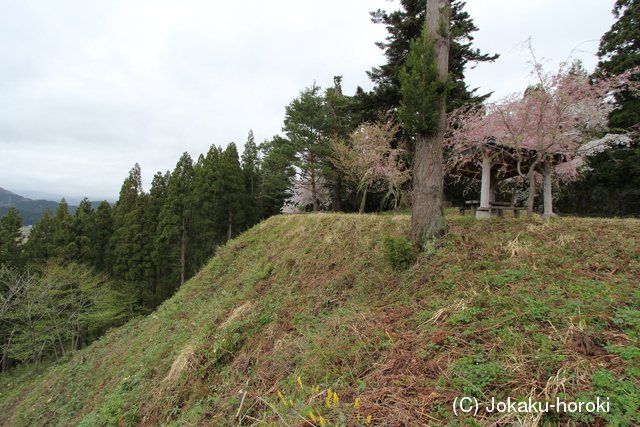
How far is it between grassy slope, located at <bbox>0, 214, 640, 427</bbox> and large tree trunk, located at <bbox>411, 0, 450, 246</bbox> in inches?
14.6

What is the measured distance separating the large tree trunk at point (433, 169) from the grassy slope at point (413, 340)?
372 mm

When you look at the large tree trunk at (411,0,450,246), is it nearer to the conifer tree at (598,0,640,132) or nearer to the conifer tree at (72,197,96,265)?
the conifer tree at (598,0,640,132)

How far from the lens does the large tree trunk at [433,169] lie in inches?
157

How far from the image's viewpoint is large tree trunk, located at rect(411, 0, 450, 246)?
400cm

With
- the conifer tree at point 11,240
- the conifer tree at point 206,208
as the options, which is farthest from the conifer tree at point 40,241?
the conifer tree at point 206,208

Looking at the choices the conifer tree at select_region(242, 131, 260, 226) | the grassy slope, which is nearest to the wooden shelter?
the grassy slope

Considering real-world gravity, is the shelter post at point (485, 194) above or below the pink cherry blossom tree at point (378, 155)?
below

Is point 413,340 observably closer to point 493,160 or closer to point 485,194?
point 485,194

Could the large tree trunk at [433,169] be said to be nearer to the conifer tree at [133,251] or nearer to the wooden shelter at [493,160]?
the wooden shelter at [493,160]

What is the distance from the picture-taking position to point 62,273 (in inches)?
605

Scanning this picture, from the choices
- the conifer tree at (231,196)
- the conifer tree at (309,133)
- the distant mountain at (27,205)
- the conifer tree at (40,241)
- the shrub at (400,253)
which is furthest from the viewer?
the distant mountain at (27,205)

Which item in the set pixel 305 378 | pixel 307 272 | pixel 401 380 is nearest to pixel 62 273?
pixel 307 272

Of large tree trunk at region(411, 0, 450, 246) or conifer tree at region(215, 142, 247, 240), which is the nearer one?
large tree trunk at region(411, 0, 450, 246)

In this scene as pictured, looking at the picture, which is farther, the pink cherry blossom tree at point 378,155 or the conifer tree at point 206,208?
the conifer tree at point 206,208
